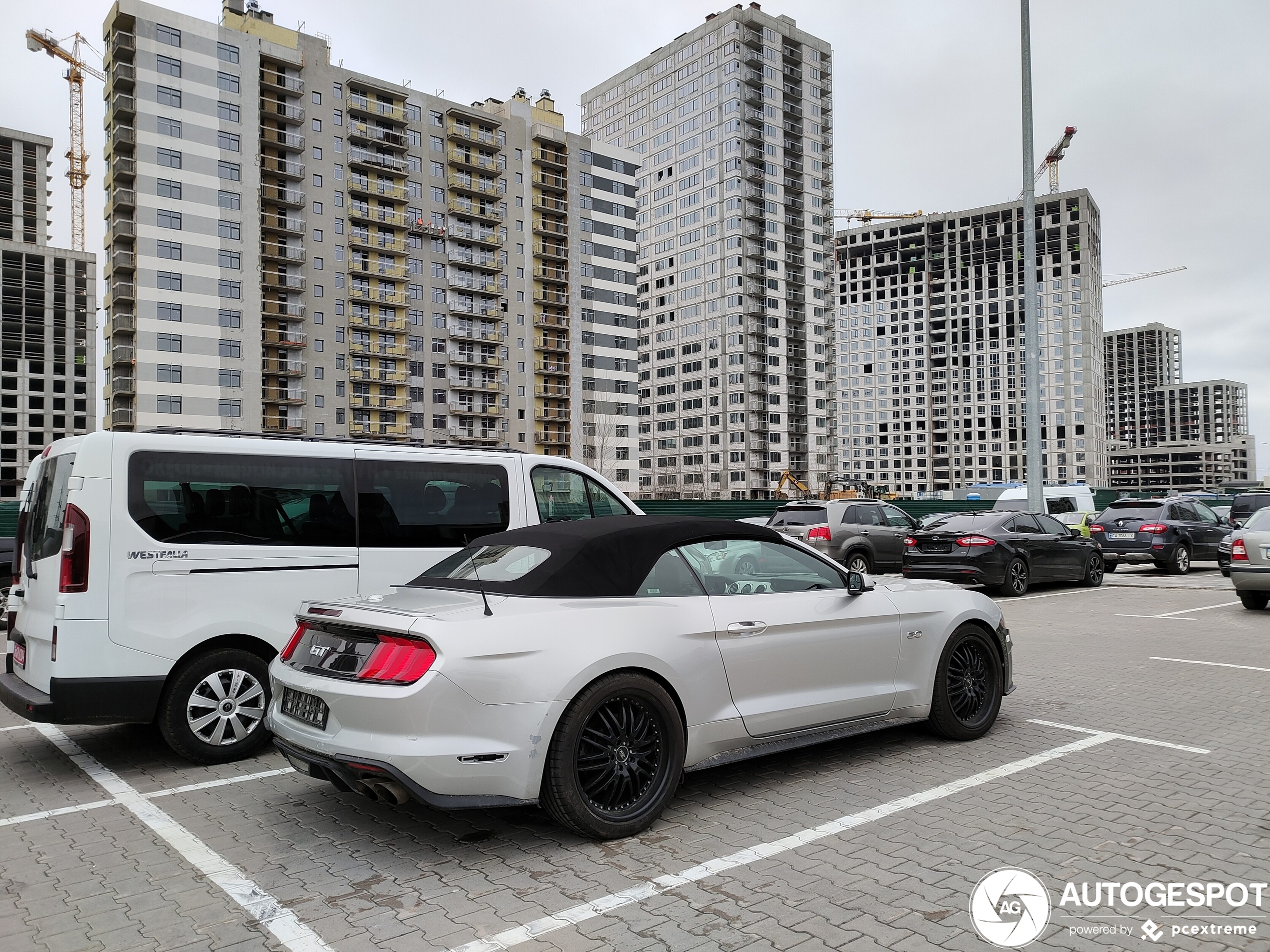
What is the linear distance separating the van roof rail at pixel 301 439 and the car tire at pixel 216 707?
144cm

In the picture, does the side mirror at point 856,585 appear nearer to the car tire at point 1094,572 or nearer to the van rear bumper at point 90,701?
the van rear bumper at point 90,701

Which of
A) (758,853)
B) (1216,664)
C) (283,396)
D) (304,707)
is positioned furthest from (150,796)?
(283,396)

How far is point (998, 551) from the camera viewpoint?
15.2 metres

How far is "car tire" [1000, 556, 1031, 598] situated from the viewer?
1535 centimetres

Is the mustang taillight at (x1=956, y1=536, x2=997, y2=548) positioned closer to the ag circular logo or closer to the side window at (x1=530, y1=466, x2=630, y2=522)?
the side window at (x1=530, y1=466, x2=630, y2=522)

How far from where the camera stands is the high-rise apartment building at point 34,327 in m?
131

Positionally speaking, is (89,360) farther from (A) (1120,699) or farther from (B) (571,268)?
(A) (1120,699)

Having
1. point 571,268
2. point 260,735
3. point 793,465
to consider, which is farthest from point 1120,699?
point 793,465

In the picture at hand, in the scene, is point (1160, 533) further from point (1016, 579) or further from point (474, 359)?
point (474, 359)

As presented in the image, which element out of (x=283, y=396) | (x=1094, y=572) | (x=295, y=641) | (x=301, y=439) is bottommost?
(x=1094, y=572)

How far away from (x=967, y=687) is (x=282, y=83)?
77.5m

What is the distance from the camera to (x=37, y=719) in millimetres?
5375

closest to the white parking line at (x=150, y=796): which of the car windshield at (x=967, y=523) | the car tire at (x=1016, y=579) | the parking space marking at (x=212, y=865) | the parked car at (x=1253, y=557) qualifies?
the parking space marking at (x=212, y=865)

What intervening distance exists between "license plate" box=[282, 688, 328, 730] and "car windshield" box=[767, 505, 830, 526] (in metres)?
15.3
